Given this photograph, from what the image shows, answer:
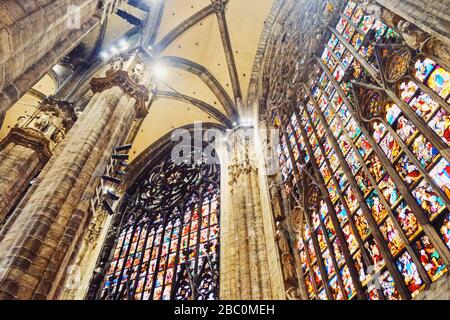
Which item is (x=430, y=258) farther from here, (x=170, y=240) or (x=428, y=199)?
(x=170, y=240)

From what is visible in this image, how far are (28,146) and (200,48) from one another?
7.03 m

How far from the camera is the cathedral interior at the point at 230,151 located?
3.74 meters

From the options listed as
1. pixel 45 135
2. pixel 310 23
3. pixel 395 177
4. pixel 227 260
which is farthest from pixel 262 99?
pixel 395 177

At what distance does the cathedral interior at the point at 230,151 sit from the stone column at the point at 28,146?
1.6 inches

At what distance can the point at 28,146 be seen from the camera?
25.1 feet

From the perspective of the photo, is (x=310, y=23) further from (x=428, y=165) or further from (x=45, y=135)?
(x=45, y=135)

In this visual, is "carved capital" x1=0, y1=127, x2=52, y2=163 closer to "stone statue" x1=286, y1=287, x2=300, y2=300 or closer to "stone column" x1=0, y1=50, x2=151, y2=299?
"stone column" x1=0, y1=50, x2=151, y2=299

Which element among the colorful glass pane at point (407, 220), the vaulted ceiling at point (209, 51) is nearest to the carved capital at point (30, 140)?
the vaulted ceiling at point (209, 51)

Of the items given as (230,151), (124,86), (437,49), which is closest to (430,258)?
(437,49)

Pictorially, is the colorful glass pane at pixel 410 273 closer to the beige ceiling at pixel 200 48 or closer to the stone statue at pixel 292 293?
the stone statue at pixel 292 293

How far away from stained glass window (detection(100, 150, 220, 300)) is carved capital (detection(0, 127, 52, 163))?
380 cm

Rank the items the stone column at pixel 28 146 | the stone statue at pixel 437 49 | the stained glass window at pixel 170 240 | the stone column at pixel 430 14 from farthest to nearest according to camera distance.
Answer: the stained glass window at pixel 170 240, the stone column at pixel 28 146, the stone statue at pixel 437 49, the stone column at pixel 430 14

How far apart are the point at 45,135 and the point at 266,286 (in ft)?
20.1

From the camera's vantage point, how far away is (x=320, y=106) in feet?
22.8
